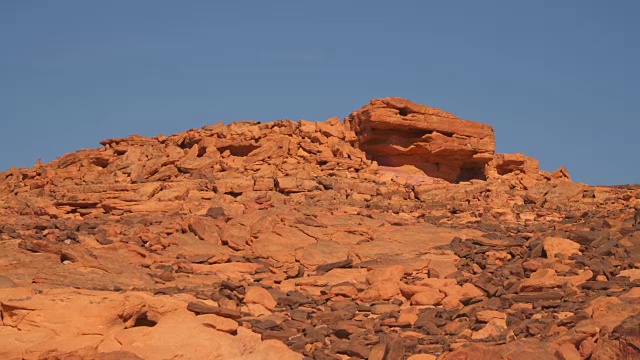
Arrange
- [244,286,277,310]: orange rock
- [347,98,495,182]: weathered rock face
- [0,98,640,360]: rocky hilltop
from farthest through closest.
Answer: [347,98,495,182]: weathered rock face, [244,286,277,310]: orange rock, [0,98,640,360]: rocky hilltop

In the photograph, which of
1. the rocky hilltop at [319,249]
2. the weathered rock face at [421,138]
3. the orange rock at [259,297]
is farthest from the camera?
the weathered rock face at [421,138]

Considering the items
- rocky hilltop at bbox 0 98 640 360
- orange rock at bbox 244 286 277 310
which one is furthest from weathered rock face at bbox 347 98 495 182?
orange rock at bbox 244 286 277 310

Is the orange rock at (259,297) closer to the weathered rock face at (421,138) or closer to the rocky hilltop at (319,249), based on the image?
the rocky hilltop at (319,249)

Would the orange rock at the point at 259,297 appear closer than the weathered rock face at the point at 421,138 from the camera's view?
Yes

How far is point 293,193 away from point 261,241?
4.66m

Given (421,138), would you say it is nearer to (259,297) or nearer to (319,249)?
(319,249)

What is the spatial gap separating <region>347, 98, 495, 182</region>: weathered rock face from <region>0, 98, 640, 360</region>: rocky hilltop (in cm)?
5

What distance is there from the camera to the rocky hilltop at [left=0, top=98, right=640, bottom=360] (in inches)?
562

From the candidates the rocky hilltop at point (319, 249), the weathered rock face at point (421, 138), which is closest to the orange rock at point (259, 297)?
the rocky hilltop at point (319, 249)

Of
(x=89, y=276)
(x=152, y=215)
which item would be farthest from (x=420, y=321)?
(x=152, y=215)

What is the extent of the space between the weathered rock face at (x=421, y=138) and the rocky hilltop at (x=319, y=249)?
5 cm

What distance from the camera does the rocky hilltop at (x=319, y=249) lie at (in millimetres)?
14273

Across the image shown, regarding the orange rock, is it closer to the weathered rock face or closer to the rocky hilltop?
the rocky hilltop

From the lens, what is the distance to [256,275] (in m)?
18.4
